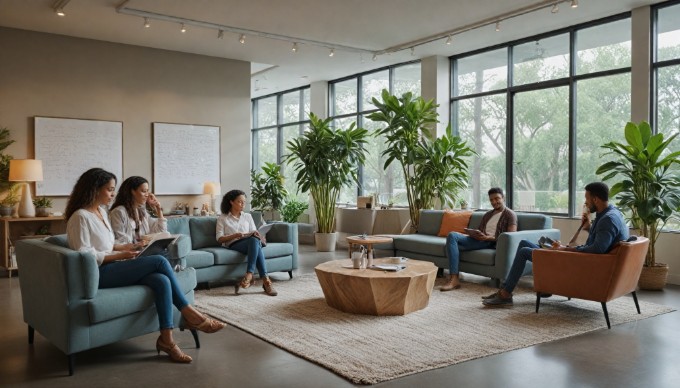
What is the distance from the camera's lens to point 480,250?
20.3ft

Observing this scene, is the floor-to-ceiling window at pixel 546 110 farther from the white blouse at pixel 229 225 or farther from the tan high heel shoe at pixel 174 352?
the tan high heel shoe at pixel 174 352

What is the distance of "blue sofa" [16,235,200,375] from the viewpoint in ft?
11.2

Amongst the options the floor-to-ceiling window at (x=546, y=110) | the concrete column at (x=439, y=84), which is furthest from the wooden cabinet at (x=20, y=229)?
the floor-to-ceiling window at (x=546, y=110)

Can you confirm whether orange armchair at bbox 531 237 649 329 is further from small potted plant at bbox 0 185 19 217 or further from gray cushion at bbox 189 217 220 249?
small potted plant at bbox 0 185 19 217

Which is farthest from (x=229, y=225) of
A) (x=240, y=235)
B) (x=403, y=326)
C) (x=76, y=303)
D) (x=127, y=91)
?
(x=127, y=91)

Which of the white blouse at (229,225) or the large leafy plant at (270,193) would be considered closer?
the white blouse at (229,225)

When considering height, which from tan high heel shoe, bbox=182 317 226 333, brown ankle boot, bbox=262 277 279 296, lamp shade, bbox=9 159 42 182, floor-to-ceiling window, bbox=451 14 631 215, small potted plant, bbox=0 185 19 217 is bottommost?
brown ankle boot, bbox=262 277 279 296

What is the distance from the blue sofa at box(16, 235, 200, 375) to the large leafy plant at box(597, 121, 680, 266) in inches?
189

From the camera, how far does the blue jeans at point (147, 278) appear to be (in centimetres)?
376

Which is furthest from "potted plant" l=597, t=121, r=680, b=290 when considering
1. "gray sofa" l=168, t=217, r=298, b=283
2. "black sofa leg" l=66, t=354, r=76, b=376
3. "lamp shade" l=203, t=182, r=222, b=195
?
"lamp shade" l=203, t=182, r=222, b=195

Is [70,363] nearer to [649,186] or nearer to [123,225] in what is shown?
[123,225]

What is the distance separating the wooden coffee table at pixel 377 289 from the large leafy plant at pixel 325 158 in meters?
4.30

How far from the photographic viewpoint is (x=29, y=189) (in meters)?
7.49

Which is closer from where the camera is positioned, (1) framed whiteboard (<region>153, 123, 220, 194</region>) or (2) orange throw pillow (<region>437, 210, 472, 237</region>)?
(2) orange throw pillow (<region>437, 210, 472, 237</region>)
